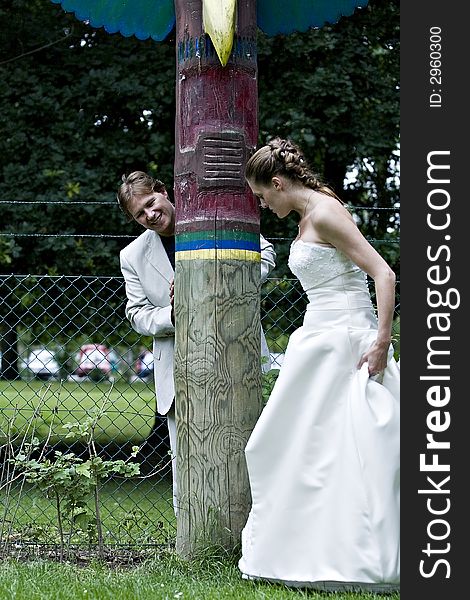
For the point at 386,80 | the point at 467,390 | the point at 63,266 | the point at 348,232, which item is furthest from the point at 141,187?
the point at 386,80

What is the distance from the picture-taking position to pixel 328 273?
3760 mm

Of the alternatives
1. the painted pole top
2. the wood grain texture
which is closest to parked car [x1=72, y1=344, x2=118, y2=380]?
the wood grain texture

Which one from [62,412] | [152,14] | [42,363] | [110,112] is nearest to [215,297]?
[152,14]

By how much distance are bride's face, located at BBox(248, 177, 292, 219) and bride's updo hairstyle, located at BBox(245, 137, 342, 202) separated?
2 cm

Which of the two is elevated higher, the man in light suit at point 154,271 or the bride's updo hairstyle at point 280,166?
the bride's updo hairstyle at point 280,166

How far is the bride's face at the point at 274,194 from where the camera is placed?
3.79m

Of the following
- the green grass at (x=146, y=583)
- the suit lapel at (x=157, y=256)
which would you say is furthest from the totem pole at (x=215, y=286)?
the suit lapel at (x=157, y=256)

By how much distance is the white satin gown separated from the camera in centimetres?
351

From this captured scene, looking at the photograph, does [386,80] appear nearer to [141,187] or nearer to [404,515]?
[141,187]

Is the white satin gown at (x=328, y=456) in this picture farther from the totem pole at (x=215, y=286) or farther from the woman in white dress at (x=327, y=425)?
the totem pole at (x=215, y=286)

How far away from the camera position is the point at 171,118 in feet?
28.2

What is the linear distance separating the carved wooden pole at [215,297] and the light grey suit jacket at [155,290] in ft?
1.36

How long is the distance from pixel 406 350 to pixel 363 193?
621 cm

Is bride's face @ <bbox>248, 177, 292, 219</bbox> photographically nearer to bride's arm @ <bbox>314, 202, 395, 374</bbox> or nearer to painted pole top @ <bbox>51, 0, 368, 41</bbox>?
bride's arm @ <bbox>314, 202, 395, 374</bbox>
